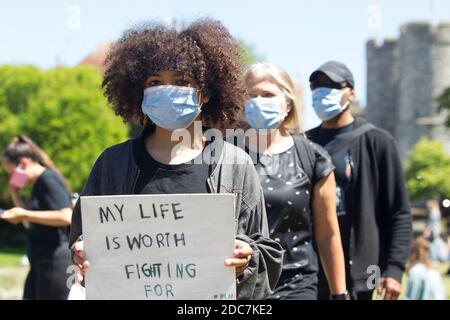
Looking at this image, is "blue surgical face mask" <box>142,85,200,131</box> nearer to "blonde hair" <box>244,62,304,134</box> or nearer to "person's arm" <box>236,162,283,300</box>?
"person's arm" <box>236,162,283,300</box>

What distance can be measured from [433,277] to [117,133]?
30.2m

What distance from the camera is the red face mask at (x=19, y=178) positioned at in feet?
22.5

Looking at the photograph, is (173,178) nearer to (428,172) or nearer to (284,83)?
(284,83)

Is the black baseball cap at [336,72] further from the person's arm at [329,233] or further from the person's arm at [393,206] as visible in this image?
the person's arm at [329,233]

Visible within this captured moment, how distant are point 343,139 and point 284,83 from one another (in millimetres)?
743

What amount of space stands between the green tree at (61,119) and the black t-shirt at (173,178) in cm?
3403

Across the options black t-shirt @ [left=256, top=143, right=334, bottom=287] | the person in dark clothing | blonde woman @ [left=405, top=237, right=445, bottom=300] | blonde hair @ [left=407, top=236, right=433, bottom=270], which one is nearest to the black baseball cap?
black t-shirt @ [left=256, top=143, right=334, bottom=287]

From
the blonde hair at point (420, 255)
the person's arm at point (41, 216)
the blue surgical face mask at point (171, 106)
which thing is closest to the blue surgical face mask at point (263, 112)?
the blue surgical face mask at point (171, 106)

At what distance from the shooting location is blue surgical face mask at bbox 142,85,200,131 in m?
3.42

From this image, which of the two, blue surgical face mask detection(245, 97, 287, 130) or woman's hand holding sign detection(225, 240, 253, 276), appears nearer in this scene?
woman's hand holding sign detection(225, 240, 253, 276)

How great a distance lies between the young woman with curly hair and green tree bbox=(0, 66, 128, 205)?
33.8 meters

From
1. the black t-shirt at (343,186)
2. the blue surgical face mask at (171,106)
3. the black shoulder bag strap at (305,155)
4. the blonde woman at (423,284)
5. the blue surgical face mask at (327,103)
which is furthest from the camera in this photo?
the blonde woman at (423,284)

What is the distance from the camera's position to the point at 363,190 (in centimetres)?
525
